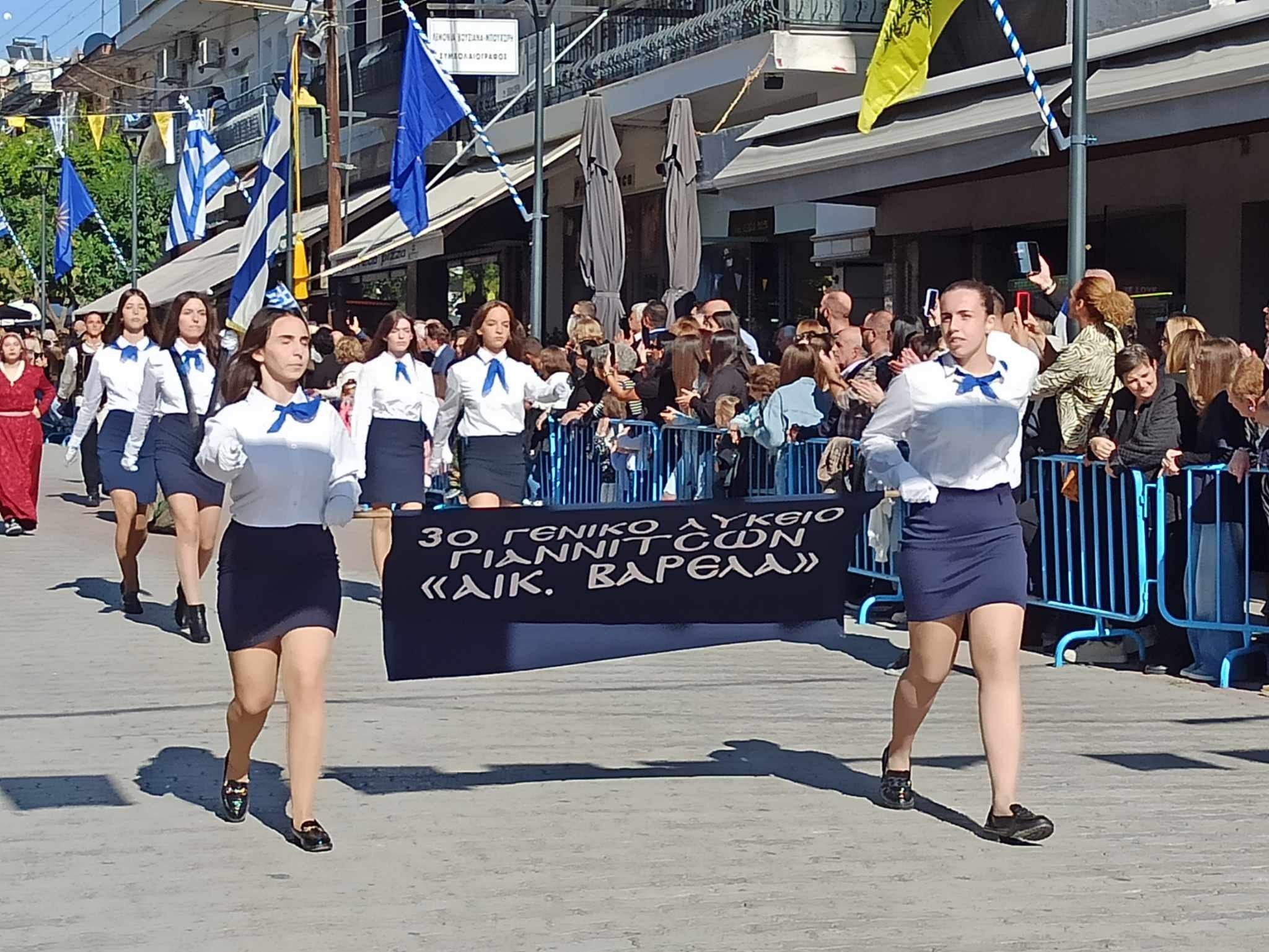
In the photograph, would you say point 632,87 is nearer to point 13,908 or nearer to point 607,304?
point 607,304

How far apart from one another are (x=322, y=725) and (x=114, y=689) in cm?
339

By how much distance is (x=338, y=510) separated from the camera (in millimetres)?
6465

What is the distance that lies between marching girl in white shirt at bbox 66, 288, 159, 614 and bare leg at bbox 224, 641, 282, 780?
5.45 m

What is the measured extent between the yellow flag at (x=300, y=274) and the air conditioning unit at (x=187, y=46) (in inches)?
1004

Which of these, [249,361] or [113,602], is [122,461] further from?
[249,361]

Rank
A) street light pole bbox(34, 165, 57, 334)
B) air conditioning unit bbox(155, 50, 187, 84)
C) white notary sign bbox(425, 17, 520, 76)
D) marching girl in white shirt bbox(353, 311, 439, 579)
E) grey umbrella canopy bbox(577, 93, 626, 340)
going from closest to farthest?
marching girl in white shirt bbox(353, 311, 439, 579)
grey umbrella canopy bbox(577, 93, 626, 340)
white notary sign bbox(425, 17, 520, 76)
street light pole bbox(34, 165, 57, 334)
air conditioning unit bbox(155, 50, 187, 84)

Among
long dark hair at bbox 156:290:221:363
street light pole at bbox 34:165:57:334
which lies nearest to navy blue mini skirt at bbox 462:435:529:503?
long dark hair at bbox 156:290:221:363

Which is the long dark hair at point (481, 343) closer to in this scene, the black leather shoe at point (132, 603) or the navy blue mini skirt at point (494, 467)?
the navy blue mini skirt at point (494, 467)

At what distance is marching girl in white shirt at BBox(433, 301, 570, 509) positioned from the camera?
37.3 feet

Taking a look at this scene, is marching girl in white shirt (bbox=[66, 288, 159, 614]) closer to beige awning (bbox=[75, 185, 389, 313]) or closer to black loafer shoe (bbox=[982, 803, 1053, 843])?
black loafer shoe (bbox=[982, 803, 1053, 843])

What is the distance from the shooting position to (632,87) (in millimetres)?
24688

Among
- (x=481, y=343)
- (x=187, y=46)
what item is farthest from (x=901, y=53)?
(x=187, y=46)

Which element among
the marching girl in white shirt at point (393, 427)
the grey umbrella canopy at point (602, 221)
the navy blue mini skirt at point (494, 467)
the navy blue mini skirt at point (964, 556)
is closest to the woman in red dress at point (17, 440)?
the grey umbrella canopy at point (602, 221)

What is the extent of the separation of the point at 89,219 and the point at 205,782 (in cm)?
4841
